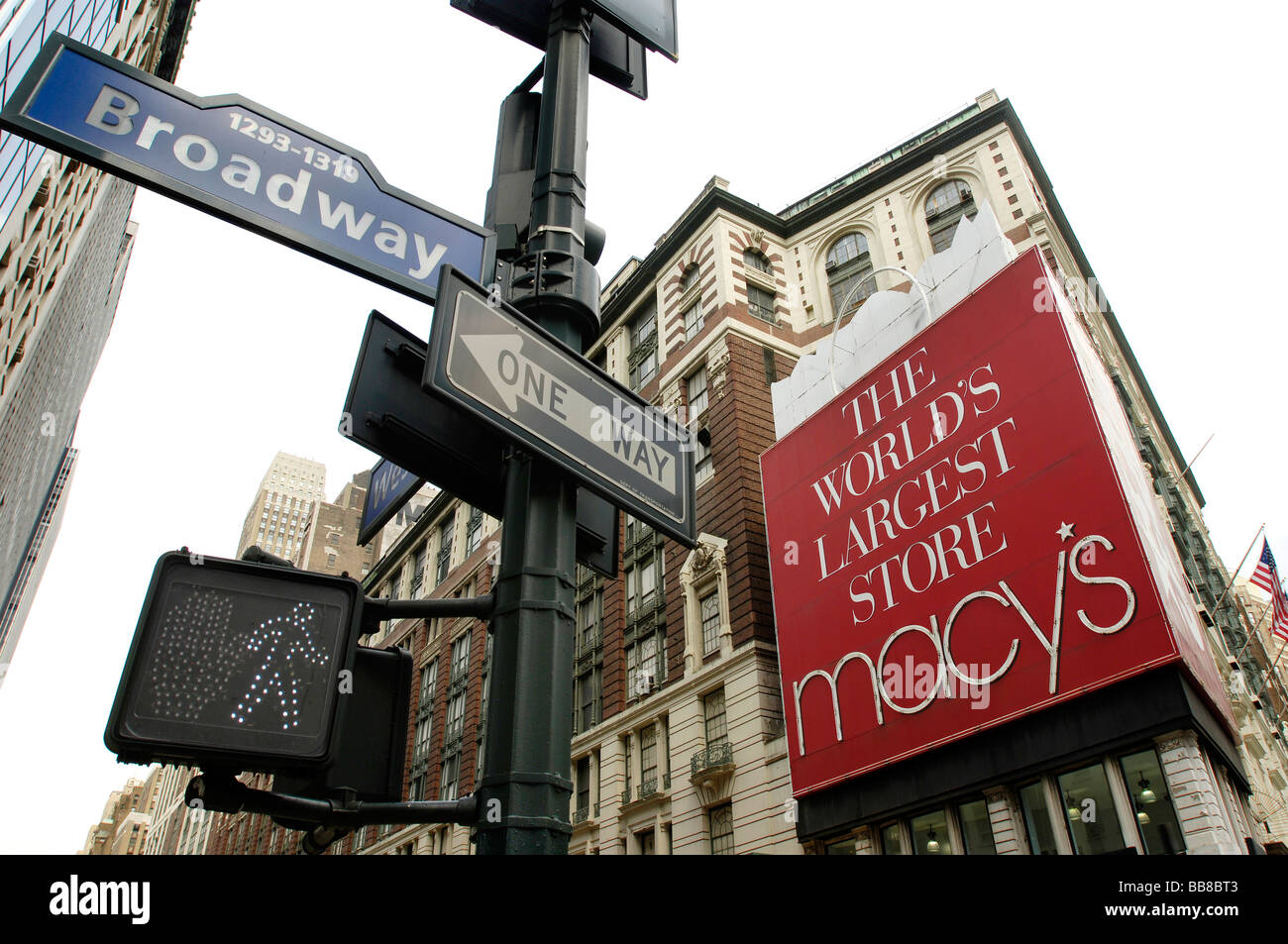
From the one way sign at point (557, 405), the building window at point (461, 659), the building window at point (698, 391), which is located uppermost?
the building window at point (698, 391)

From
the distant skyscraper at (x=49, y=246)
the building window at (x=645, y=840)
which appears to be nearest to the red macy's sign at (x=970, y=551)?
the building window at (x=645, y=840)

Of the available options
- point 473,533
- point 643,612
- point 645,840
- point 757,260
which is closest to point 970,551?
point 643,612

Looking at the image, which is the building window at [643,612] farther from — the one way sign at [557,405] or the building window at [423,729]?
the one way sign at [557,405]

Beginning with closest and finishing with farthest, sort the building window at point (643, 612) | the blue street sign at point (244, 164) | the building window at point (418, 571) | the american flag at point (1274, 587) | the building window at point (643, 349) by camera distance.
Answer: the blue street sign at point (244, 164), the american flag at point (1274, 587), the building window at point (643, 612), the building window at point (643, 349), the building window at point (418, 571)

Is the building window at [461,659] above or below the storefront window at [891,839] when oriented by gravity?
above

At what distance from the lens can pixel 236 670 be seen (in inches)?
108

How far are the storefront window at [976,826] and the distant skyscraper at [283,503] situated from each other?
518 feet

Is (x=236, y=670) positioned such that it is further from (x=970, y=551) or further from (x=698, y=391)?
(x=698, y=391)

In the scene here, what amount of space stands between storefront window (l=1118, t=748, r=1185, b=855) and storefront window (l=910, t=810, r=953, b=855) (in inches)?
191

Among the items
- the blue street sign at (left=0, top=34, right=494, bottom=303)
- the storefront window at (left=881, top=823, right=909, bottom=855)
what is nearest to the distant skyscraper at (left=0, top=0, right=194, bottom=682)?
the blue street sign at (left=0, top=34, right=494, bottom=303)

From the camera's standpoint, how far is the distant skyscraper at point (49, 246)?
38.7 meters

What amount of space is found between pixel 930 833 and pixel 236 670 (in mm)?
24357

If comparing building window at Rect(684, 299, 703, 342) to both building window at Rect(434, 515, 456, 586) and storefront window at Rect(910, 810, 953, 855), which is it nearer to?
storefront window at Rect(910, 810, 953, 855)
